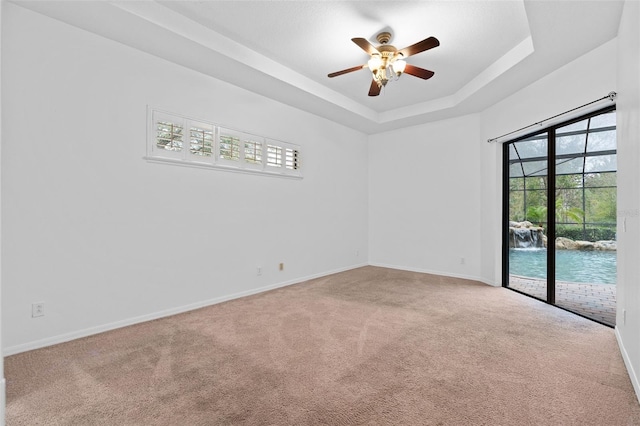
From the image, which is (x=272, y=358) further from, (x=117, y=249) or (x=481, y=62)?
(x=481, y=62)

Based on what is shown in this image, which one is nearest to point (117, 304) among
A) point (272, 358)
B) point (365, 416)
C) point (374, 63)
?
A: point (272, 358)

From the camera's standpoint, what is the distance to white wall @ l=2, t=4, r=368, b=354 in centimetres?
251

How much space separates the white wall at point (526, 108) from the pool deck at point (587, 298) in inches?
35.5

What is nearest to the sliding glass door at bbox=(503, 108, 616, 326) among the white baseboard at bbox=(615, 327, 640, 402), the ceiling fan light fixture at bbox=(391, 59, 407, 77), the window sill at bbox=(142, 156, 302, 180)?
the white baseboard at bbox=(615, 327, 640, 402)

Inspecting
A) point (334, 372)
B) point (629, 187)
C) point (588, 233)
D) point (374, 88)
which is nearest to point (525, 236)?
point (588, 233)

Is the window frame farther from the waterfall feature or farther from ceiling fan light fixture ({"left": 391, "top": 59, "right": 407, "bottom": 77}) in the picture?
the waterfall feature

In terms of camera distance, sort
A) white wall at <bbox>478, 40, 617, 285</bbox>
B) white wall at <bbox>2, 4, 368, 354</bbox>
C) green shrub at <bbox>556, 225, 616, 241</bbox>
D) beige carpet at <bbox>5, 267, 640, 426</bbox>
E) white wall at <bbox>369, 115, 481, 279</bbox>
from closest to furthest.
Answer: beige carpet at <bbox>5, 267, 640, 426</bbox>
white wall at <bbox>2, 4, 368, 354</bbox>
white wall at <bbox>478, 40, 617, 285</bbox>
green shrub at <bbox>556, 225, 616, 241</bbox>
white wall at <bbox>369, 115, 481, 279</bbox>

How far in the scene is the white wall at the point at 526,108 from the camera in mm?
2971

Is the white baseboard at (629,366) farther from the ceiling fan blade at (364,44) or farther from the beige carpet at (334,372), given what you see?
A: the ceiling fan blade at (364,44)

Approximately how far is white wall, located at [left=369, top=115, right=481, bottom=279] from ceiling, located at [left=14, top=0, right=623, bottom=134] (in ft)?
3.77

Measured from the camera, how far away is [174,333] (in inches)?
113

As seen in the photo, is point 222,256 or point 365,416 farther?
point 222,256

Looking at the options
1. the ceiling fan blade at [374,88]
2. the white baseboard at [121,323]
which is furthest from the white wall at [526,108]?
the white baseboard at [121,323]

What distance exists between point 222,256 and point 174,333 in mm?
1173
